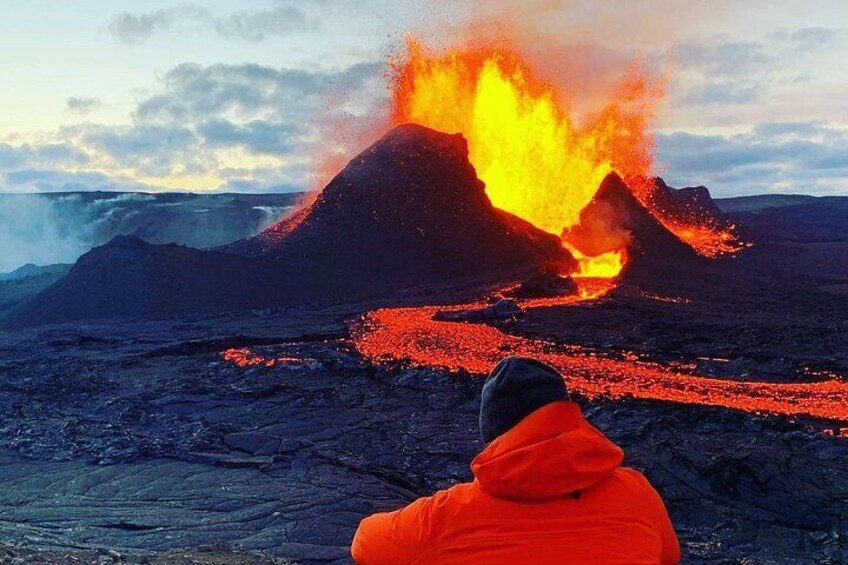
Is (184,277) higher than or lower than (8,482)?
higher

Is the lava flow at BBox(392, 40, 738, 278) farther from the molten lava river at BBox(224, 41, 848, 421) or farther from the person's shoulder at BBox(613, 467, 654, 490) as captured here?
the person's shoulder at BBox(613, 467, 654, 490)

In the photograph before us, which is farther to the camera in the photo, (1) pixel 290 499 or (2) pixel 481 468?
(1) pixel 290 499

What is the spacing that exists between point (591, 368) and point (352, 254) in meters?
16.8

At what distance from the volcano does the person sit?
975 inches

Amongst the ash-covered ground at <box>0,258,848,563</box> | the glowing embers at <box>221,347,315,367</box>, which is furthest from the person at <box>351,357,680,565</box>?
the glowing embers at <box>221,347,315,367</box>

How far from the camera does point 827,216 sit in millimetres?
73812

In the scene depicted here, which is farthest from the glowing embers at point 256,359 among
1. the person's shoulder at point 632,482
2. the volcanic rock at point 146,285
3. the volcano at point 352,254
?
the person's shoulder at point 632,482

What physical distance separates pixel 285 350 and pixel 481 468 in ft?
50.5

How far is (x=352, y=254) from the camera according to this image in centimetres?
3000

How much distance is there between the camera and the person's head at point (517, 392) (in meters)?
2.38

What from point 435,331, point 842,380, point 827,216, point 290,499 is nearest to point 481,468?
point 290,499

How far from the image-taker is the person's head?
7.82ft

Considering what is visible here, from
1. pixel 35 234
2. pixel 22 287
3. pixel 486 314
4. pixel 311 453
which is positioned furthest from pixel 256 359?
pixel 35 234

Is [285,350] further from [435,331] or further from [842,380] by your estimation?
[842,380]
